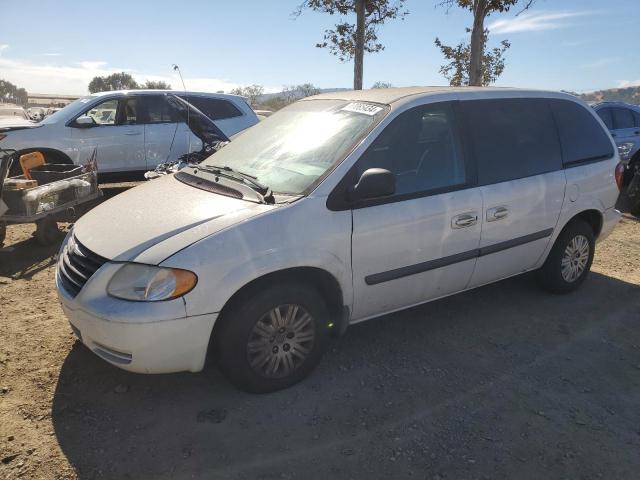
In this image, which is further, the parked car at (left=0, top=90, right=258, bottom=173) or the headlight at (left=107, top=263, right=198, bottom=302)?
the parked car at (left=0, top=90, right=258, bottom=173)

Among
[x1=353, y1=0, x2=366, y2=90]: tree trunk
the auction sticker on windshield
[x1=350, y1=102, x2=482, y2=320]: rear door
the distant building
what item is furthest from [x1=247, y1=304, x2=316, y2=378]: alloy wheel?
the distant building

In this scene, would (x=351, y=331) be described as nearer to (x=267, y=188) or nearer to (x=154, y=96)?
(x=267, y=188)

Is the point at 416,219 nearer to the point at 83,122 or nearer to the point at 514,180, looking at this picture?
the point at 514,180

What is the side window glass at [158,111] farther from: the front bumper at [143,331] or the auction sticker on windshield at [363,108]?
the front bumper at [143,331]

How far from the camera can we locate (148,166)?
823cm

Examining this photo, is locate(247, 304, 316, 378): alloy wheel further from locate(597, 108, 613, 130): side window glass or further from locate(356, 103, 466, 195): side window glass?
locate(597, 108, 613, 130): side window glass

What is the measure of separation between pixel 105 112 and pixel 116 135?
54 cm

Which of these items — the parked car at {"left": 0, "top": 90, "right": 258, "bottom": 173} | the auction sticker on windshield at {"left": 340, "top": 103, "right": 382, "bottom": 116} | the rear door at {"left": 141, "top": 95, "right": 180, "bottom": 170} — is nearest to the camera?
the auction sticker on windshield at {"left": 340, "top": 103, "right": 382, "bottom": 116}

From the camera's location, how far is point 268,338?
9.45 ft

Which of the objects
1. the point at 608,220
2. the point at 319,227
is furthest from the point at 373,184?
the point at 608,220

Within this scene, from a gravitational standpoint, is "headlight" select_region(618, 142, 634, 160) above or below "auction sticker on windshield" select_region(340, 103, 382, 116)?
below

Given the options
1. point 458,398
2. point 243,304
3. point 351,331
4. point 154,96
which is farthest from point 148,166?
point 458,398

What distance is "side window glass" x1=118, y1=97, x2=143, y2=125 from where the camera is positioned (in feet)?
26.7

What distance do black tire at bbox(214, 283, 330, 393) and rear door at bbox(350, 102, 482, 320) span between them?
0.35 m
